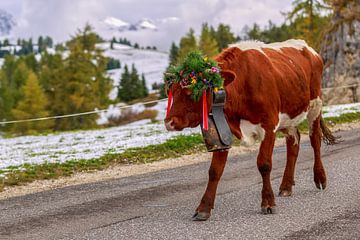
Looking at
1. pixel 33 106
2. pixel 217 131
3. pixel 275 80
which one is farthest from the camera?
pixel 33 106

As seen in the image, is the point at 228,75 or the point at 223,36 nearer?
the point at 228,75

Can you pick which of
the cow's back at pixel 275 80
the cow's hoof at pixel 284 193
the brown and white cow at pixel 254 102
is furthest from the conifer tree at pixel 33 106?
the brown and white cow at pixel 254 102

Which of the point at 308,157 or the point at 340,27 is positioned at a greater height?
the point at 340,27

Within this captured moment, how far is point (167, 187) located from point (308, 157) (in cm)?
457

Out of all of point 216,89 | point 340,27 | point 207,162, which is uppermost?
point 340,27

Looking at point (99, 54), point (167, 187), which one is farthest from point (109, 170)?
point (99, 54)

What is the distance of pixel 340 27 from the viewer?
130 ft

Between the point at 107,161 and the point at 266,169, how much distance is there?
771 centimetres

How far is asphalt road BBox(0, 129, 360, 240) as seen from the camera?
21.6ft

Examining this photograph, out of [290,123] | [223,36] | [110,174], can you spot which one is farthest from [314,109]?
[223,36]

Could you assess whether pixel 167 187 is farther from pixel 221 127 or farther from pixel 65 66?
pixel 65 66

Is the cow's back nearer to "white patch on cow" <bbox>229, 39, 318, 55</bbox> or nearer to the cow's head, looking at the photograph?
"white patch on cow" <bbox>229, 39, 318, 55</bbox>

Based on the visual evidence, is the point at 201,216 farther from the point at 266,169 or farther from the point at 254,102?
the point at 254,102

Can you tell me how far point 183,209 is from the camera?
315 inches
